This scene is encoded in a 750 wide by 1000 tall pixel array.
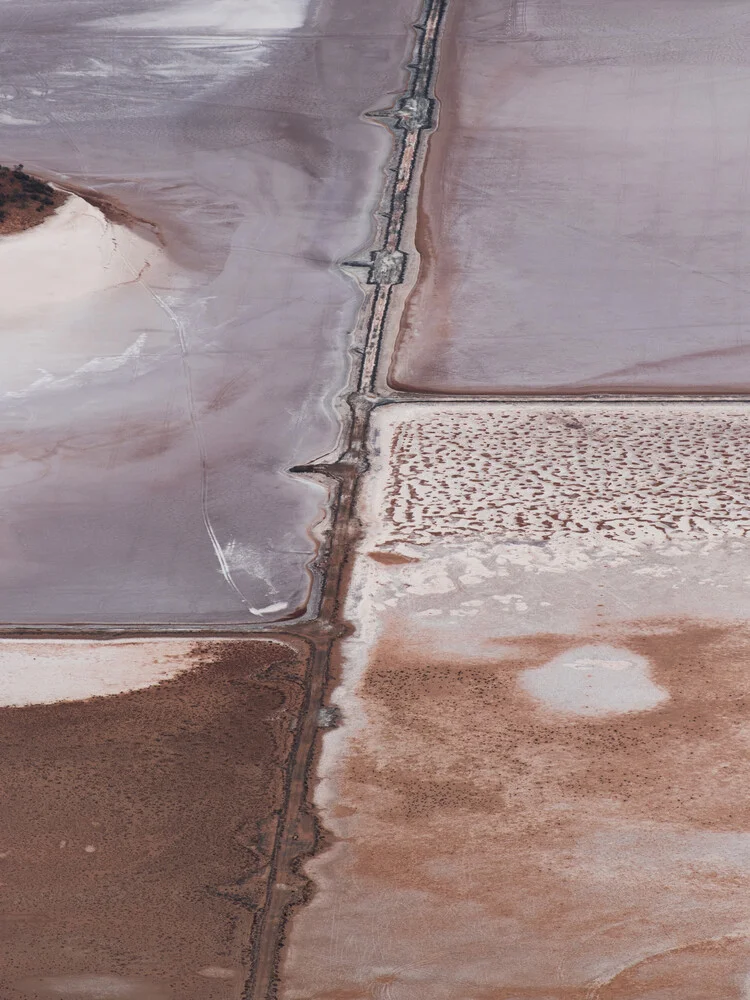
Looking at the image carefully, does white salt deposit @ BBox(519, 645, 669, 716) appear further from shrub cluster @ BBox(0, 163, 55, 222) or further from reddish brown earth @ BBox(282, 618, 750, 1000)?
shrub cluster @ BBox(0, 163, 55, 222)

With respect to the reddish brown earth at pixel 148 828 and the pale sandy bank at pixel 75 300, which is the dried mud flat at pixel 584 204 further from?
the reddish brown earth at pixel 148 828

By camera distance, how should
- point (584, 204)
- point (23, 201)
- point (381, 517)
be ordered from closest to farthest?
1. point (381, 517)
2. point (23, 201)
3. point (584, 204)

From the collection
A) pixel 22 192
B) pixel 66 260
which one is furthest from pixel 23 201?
pixel 66 260

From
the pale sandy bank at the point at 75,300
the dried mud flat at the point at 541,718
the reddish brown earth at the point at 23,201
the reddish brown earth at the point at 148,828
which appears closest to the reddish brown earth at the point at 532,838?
the dried mud flat at the point at 541,718

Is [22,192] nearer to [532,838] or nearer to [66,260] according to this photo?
[66,260]

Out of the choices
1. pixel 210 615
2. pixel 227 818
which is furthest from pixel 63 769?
pixel 210 615
